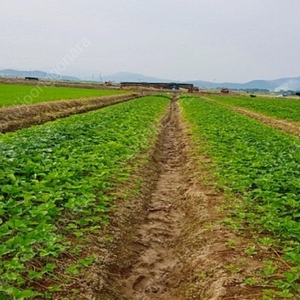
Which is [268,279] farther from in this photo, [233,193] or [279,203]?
[233,193]

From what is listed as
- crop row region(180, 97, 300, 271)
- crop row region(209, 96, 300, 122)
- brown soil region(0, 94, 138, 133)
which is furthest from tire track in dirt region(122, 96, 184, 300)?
crop row region(209, 96, 300, 122)

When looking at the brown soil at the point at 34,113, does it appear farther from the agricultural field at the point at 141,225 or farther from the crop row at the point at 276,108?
the crop row at the point at 276,108

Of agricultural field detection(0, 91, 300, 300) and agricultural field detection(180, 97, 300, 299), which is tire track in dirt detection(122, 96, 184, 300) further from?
agricultural field detection(180, 97, 300, 299)

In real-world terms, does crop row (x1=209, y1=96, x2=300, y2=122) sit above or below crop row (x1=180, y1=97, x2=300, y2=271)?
below

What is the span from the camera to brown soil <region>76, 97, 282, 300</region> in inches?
189

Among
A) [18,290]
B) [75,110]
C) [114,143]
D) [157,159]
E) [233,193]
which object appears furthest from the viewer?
[75,110]

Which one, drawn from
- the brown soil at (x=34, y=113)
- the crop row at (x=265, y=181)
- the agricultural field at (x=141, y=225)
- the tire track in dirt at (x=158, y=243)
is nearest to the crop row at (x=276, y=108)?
the brown soil at (x=34, y=113)

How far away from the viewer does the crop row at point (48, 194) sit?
14.0 feet

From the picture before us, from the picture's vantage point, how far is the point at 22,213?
17.4 ft

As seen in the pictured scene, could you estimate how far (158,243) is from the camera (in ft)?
21.4

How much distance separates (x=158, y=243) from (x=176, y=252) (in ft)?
1.28

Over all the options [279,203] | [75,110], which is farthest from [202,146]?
[75,110]

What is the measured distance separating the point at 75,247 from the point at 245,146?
787 centimetres

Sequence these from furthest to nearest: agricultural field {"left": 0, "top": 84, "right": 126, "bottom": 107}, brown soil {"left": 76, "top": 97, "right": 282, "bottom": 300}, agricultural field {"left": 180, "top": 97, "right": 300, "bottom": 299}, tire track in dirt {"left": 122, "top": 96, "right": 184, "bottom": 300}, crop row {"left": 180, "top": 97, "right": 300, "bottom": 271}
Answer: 1. agricultural field {"left": 0, "top": 84, "right": 126, "bottom": 107}
2. crop row {"left": 180, "top": 97, "right": 300, "bottom": 271}
3. agricultural field {"left": 180, "top": 97, "right": 300, "bottom": 299}
4. tire track in dirt {"left": 122, "top": 96, "right": 184, "bottom": 300}
5. brown soil {"left": 76, "top": 97, "right": 282, "bottom": 300}
